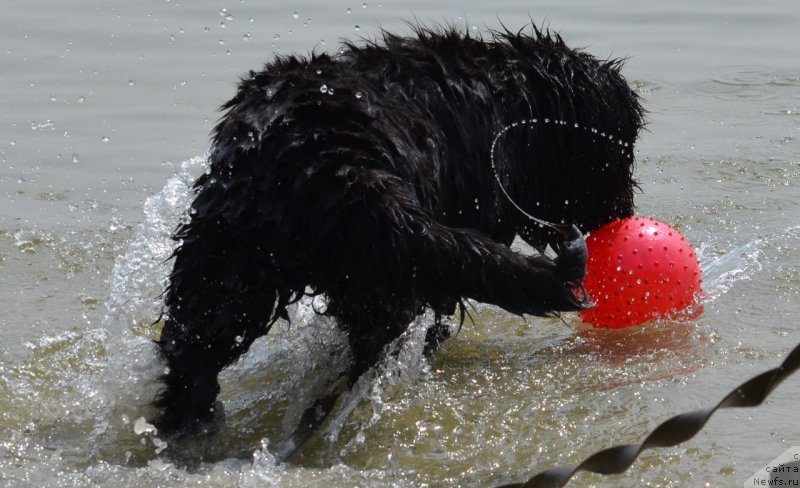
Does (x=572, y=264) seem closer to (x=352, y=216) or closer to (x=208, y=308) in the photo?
(x=352, y=216)

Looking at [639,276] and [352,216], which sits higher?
[352,216]

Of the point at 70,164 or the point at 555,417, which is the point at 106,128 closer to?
the point at 70,164

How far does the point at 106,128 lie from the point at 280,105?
4.03 m

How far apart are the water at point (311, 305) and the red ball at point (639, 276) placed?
0.13 meters

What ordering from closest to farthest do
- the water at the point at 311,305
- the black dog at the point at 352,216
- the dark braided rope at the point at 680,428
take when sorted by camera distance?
the dark braided rope at the point at 680,428
the black dog at the point at 352,216
the water at the point at 311,305

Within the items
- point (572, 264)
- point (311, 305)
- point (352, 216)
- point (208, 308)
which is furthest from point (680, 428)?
point (311, 305)

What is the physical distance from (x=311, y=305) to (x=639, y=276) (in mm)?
1374

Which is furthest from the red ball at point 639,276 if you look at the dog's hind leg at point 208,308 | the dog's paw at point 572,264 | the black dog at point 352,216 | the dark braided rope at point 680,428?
the dark braided rope at point 680,428

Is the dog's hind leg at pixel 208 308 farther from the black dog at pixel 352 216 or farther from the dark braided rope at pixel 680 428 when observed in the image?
the dark braided rope at pixel 680 428

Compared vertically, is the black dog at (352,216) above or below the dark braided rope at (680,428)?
above

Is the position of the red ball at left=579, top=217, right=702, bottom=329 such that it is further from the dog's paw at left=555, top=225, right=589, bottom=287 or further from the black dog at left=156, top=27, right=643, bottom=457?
the dog's paw at left=555, top=225, right=589, bottom=287

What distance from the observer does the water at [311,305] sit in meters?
3.88

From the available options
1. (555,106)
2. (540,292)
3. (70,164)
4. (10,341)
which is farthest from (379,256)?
(70,164)

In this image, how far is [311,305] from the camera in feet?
14.5
